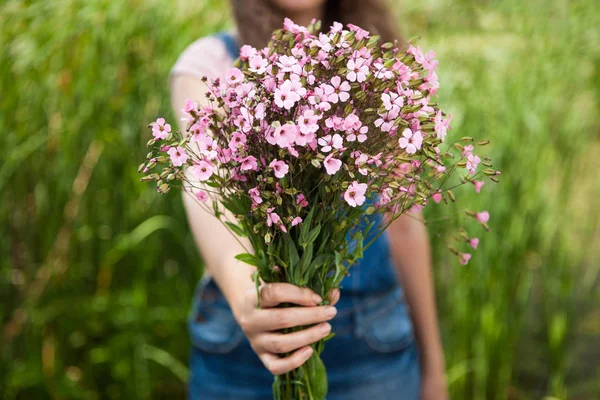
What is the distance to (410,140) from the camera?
65cm

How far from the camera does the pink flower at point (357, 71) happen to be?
647mm

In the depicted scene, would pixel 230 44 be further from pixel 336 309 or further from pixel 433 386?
pixel 433 386

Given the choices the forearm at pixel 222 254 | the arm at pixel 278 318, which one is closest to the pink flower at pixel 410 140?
the arm at pixel 278 318

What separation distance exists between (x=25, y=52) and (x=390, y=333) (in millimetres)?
1309

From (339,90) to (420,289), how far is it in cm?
92

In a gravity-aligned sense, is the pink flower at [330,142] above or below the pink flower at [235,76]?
below

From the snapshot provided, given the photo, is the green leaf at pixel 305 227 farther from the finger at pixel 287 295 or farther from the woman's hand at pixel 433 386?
the woman's hand at pixel 433 386

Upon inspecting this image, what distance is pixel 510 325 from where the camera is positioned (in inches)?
80.2

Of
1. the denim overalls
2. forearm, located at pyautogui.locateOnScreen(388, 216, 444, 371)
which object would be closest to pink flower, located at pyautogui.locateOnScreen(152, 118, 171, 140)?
the denim overalls

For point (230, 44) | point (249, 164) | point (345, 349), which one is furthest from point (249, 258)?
point (230, 44)

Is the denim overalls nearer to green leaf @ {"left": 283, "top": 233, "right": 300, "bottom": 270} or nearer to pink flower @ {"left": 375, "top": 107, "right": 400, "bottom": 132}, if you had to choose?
green leaf @ {"left": 283, "top": 233, "right": 300, "bottom": 270}

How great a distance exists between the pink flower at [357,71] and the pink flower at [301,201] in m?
0.14

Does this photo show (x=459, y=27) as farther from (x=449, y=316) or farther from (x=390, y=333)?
(x=390, y=333)

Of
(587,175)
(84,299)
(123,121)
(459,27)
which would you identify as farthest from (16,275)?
(587,175)
